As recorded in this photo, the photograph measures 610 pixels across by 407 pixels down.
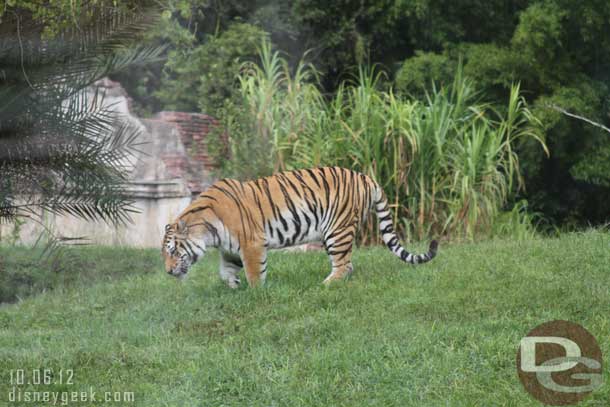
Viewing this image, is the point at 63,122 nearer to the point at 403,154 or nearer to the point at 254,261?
the point at 254,261

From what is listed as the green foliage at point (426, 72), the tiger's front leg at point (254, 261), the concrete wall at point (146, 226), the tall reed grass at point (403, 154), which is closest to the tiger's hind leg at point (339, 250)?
the tiger's front leg at point (254, 261)

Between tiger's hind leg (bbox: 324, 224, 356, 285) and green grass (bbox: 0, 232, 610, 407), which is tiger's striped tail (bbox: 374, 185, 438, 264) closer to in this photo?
green grass (bbox: 0, 232, 610, 407)

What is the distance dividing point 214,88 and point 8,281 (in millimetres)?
7150

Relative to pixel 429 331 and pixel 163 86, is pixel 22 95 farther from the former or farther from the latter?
pixel 163 86

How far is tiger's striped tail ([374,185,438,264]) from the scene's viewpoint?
696 centimetres

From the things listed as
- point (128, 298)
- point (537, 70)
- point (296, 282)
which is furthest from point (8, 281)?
point (537, 70)

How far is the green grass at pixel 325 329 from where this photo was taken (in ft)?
15.7

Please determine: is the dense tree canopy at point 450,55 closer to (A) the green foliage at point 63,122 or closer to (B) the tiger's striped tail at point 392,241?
(B) the tiger's striped tail at point 392,241

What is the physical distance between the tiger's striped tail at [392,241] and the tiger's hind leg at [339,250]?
0.37 metres

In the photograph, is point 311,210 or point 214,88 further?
point 214,88

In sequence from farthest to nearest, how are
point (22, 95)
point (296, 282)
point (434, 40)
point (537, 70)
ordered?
point (434, 40), point (537, 70), point (296, 282), point (22, 95)

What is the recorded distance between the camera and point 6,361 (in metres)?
5.53

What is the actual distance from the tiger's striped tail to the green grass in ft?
0.40

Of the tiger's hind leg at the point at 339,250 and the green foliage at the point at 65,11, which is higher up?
the green foliage at the point at 65,11
